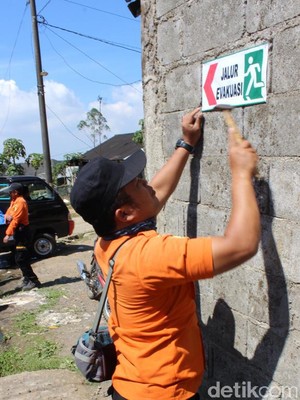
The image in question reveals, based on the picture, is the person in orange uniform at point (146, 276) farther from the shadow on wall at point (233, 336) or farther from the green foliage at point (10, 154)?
the green foliage at point (10, 154)

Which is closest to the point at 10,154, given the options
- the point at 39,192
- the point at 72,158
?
the point at 72,158

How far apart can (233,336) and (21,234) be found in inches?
244

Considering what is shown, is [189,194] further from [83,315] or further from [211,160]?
[83,315]

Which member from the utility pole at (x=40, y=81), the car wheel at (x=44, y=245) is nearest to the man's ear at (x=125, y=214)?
the car wheel at (x=44, y=245)

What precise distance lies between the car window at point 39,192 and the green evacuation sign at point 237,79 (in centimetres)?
832

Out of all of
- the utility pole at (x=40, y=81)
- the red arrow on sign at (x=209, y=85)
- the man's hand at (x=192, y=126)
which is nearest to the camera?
the red arrow on sign at (x=209, y=85)

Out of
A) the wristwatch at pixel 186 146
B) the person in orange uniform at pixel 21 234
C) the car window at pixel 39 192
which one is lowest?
the person in orange uniform at pixel 21 234

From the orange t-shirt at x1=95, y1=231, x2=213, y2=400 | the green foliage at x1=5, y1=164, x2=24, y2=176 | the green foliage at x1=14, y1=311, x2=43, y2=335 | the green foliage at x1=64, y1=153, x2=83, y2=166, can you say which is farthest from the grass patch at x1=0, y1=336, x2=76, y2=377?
the green foliage at x1=64, y1=153, x2=83, y2=166

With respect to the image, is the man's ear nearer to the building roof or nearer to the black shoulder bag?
the black shoulder bag

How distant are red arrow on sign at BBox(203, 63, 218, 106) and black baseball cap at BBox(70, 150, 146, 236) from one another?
0.73 metres

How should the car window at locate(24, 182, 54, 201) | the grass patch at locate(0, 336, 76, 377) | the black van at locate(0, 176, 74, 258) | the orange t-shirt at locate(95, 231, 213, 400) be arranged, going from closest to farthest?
the orange t-shirt at locate(95, 231, 213, 400)
the grass patch at locate(0, 336, 76, 377)
the black van at locate(0, 176, 74, 258)
the car window at locate(24, 182, 54, 201)

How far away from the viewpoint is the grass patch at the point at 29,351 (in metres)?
4.37

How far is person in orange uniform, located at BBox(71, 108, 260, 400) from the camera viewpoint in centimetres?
167

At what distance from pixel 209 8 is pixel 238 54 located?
1.24 ft
